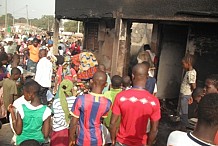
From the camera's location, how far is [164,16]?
6457mm

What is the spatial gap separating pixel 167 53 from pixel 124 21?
2.22 meters

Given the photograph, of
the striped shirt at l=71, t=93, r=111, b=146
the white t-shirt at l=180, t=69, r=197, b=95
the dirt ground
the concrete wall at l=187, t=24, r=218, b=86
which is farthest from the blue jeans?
the striped shirt at l=71, t=93, r=111, b=146

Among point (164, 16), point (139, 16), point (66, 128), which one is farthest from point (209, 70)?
point (66, 128)

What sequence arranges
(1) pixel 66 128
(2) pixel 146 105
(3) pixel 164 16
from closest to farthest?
(2) pixel 146 105 < (1) pixel 66 128 < (3) pixel 164 16

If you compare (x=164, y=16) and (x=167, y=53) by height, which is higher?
(x=164, y=16)

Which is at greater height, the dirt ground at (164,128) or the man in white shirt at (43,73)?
the man in white shirt at (43,73)

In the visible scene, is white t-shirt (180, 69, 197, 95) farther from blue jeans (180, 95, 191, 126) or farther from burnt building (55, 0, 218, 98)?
burnt building (55, 0, 218, 98)

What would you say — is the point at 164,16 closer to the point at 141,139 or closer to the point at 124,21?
the point at 124,21

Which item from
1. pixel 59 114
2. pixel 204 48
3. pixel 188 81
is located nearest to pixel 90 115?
pixel 59 114

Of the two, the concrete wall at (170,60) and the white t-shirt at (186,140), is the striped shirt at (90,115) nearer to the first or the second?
the white t-shirt at (186,140)

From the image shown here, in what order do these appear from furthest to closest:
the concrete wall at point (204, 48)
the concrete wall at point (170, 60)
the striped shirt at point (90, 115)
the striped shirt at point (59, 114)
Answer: the concrete wall at point (170, 60)
the concrete wall at point (204, 48)
the striped shirt at point (59, 114)
the striped shirt at point (90, 115)

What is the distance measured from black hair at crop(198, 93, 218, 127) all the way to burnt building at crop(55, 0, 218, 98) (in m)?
3.76

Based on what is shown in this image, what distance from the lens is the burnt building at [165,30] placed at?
605cm

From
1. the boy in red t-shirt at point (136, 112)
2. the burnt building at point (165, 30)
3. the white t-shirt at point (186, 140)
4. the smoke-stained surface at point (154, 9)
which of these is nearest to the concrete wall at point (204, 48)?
the burnt building at point (165, 30)
